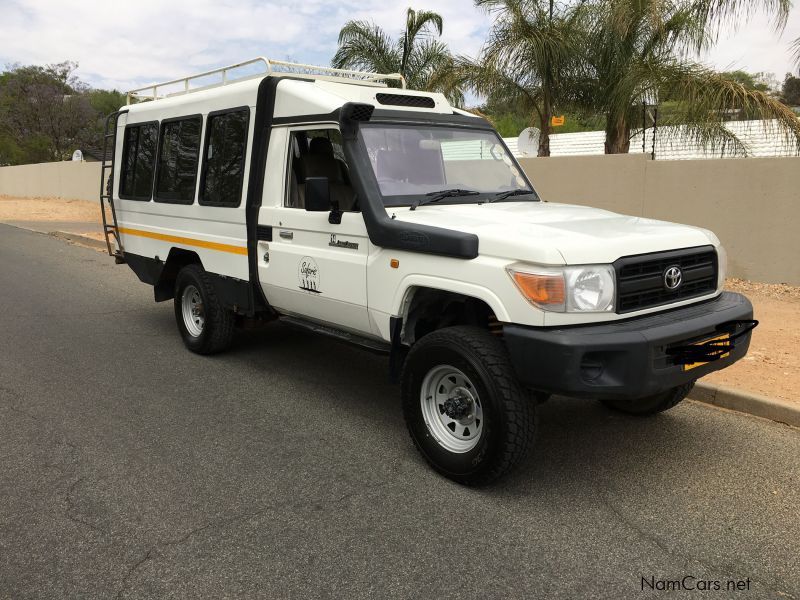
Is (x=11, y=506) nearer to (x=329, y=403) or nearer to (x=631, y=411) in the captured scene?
(x=329, y=403)

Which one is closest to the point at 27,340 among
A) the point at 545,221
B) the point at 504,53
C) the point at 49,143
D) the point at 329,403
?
the point at 329,403

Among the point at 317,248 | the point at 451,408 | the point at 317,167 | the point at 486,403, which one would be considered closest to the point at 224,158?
the point at 317,167

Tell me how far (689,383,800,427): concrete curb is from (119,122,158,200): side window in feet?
18.1

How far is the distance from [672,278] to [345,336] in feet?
7.39

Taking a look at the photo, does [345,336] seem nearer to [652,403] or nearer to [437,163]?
[437,163]

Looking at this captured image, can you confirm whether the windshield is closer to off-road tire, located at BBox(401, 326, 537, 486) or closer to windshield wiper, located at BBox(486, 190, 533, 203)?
windshield wiper, located at BBox(486, 190, 533, 203)

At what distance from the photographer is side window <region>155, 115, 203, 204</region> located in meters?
6.24

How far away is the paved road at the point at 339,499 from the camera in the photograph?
3055mm

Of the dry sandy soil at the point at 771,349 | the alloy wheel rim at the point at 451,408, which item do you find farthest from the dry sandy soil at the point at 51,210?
the alloy wheel rim at the point at 451,408

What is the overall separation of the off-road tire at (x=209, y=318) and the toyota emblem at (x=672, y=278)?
389 centimetres

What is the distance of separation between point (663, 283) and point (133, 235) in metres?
5.79

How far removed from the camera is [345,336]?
492 cm

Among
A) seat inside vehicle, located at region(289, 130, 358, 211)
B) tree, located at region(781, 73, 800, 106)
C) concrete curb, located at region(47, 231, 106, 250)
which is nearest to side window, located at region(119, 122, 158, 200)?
seat inside vehicle, located at region(289, 130, 358, 211)

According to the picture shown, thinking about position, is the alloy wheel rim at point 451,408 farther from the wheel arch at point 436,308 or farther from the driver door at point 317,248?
the driver door at point 317,248
